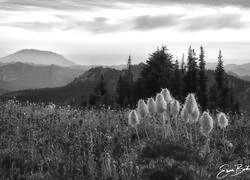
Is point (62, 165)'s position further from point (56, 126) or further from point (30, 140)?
point (56, 126)

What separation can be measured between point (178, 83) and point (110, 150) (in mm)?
61849

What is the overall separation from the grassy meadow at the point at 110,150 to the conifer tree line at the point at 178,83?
2788 centimetres

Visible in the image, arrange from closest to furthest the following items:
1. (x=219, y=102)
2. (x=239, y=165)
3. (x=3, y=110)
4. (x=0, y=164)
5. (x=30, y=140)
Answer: (x=239, y=165), (x=0, y=164), (x=30, y=140), (x=3, y=110), (x=219, y=102)

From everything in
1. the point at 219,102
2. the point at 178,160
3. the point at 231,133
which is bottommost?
the point at 219,102

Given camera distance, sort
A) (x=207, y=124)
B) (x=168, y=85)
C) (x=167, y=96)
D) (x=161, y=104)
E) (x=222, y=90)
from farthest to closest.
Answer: (x=222, y=90) → (x=168, y=85) → (x=167, y=96) → (x=161, y=104) → (x=207, y=124)

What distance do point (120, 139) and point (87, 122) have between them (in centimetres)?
215

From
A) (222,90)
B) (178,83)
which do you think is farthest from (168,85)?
(222,90)

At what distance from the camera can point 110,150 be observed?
761 centimetres

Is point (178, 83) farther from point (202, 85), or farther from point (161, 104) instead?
point (161, 104)

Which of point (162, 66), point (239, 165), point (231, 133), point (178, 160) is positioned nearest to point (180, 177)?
point (178, 160)

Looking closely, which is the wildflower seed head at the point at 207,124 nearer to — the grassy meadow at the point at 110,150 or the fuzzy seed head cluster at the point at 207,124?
the fuzzy seed head cluster at the point at 207,124

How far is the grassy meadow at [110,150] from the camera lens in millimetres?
4930

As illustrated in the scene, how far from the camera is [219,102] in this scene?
2869 inches

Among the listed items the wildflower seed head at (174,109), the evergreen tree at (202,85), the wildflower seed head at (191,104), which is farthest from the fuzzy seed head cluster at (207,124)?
the evergreen tree at (202,85)
